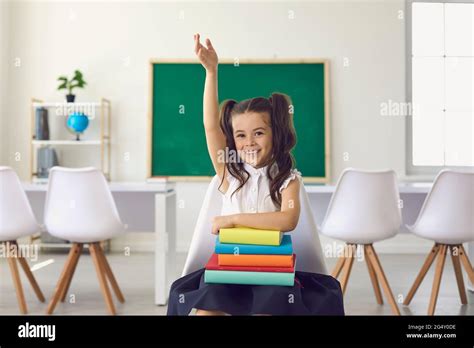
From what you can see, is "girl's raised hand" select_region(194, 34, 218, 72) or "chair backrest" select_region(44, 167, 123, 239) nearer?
"girl's raised hand" select_region(194, 34, 218, 72)

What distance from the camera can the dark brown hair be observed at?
0.87 m

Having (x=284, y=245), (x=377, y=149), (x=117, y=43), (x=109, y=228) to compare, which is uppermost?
(x=117, y=43)

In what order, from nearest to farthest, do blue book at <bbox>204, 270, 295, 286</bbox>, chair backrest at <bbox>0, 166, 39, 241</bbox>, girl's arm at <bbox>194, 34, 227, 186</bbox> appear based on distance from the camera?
blue book at <bbox>204, 270, 295, 286</bbox>
girl's arm at <bbox>194, 34, 227, 186</bbox>
chair backrest at <bbox>0, 166, 39, 241</bbox>

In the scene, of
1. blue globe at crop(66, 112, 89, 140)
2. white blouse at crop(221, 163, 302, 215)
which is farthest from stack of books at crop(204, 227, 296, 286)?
blue globe at crop(66, 112, 89, 140)

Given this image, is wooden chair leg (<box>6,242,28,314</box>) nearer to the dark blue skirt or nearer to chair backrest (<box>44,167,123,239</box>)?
chair backrest (<box>44,167,123,239</box>)

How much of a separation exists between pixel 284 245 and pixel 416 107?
1.57 feet

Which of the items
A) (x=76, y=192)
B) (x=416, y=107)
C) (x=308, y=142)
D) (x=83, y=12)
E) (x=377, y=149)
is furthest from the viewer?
(x=308, y=142)

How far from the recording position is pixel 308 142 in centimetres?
337

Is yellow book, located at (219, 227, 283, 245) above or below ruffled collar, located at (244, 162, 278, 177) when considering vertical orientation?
below

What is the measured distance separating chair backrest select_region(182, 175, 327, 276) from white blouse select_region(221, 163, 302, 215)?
5 cm
